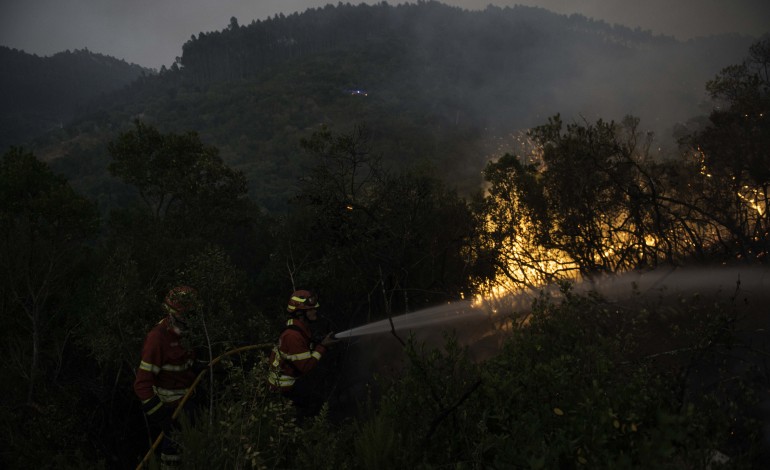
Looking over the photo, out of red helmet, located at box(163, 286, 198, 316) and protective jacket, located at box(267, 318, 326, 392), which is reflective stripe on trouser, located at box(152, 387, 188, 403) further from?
protective jacket, located at box(267, 318, 326, 392)

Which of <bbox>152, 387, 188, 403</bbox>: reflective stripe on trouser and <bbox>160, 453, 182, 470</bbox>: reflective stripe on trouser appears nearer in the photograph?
<bbox>160, 453, 182, 470</bbox>: reflective stripe on trouser

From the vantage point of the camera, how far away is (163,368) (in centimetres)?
555

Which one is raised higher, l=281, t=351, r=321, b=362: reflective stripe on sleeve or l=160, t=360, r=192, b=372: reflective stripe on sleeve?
l=160, t=360, r=192, b=372: reflective stripe on sleeve

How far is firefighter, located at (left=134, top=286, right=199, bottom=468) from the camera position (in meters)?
5.33

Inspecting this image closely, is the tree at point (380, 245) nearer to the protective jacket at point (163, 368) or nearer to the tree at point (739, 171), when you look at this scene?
the protective jacket at point (163, 368)

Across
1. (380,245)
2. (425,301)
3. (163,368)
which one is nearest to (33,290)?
(163,368)

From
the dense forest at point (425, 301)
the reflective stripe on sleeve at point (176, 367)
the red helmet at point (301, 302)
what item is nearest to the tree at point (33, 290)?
the dense forest at point (425, 301)

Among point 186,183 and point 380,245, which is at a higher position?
point 186,183

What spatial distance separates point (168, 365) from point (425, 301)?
6.37 meters

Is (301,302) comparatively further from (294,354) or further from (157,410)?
(157,410)

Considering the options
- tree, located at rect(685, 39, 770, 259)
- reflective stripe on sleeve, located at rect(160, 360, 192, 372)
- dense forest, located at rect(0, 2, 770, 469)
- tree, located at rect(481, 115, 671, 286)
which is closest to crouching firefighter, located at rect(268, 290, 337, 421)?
dense forest, located at rect(0, 2, 770, 469)

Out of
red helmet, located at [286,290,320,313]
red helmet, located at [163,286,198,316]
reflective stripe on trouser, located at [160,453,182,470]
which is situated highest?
red helmet, located at [163,286,198,316]

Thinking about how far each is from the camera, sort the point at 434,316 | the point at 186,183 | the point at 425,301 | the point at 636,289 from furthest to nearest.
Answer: the point at 186,183, the point at 425,301, the point at 434,316, the point at 636,289

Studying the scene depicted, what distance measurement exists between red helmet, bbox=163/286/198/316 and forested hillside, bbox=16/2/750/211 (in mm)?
43941
